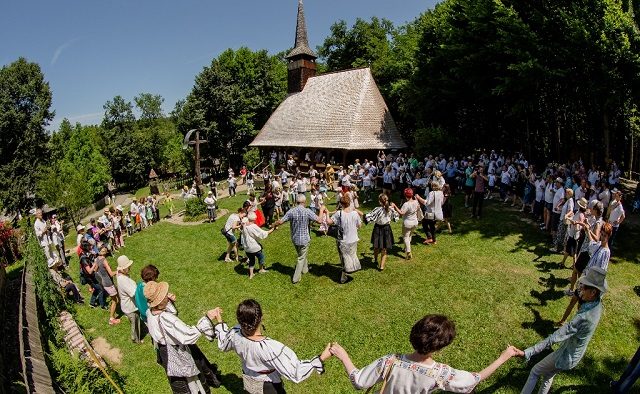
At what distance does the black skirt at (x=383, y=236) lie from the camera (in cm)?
958

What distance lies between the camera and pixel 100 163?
4931cm

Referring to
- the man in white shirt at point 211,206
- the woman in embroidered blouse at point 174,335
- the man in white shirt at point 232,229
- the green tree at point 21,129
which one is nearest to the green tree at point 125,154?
the green tree at point 21,129

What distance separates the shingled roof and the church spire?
10.1 feet

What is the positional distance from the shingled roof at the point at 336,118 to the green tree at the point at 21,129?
891 inches

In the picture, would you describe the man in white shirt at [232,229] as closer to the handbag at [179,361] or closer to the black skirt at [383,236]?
the black skirt at [383,236]

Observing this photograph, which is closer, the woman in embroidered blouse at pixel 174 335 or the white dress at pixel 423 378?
the white dress at pixel 423 378

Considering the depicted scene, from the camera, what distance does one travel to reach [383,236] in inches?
379

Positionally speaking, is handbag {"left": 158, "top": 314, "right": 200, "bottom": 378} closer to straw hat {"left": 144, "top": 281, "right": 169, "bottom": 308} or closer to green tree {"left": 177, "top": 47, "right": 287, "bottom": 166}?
straw hat {"left": 144, "top": 281, "right": 169, "bottom": 308}

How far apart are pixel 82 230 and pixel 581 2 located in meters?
19.4

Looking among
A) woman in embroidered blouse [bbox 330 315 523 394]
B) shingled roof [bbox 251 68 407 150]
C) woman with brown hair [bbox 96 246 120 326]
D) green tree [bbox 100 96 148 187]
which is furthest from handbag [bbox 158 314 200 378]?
green tree [bbox 100 96 148 187]

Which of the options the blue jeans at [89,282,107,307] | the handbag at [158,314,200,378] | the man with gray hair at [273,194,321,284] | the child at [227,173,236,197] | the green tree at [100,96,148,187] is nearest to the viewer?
the handbag at [158,314,200,378]

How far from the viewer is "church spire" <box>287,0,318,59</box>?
3531 cm

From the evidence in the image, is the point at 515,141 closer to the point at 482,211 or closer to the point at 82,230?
the point at 482,211

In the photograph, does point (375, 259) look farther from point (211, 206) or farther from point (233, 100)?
point (233, 100)
